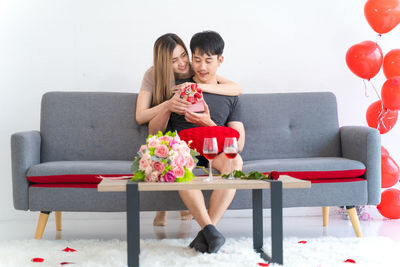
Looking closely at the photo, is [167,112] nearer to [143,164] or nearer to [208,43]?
[208,43]

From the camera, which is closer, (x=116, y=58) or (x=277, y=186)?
(x=277, y=186)

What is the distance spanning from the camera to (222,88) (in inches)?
121

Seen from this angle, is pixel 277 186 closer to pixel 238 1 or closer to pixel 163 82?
pixel 163 82

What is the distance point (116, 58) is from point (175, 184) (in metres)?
2.15

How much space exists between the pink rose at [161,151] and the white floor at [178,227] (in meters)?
1.09

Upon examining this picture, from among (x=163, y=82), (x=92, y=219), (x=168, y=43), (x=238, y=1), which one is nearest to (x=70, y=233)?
(x=92, y=219)

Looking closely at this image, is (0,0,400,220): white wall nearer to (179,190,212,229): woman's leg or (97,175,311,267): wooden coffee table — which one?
(179,190,212,229): woman's leg

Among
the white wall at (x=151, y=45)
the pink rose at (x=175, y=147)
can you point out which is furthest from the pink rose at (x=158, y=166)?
the white wall at (x=151, y=45)

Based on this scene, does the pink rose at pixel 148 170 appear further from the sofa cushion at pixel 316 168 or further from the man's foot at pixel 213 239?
the sofa cushion at pixel 316 168

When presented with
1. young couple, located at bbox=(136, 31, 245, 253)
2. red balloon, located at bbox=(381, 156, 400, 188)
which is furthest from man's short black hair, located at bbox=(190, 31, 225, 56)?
red balloon, located at bbox=(381, 156, 400, 188)

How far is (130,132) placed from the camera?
3.26 metres

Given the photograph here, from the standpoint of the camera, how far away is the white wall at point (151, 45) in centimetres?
375

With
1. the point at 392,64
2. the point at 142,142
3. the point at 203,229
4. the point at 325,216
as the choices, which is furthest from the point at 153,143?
the point at 392,64

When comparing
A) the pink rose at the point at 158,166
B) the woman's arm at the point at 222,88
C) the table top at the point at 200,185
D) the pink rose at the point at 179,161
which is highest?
the woman's arm at the point at 222,88
